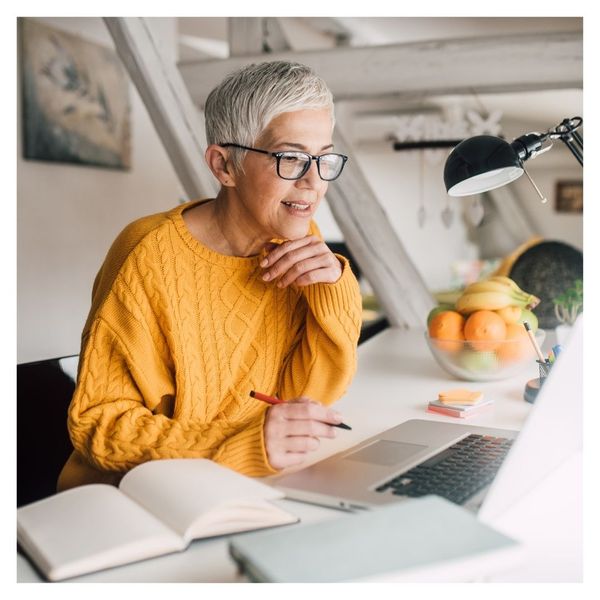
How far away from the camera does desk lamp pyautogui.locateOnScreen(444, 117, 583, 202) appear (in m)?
1.15

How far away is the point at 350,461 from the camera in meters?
0.99

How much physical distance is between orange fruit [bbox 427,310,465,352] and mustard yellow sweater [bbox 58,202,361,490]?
0.34m

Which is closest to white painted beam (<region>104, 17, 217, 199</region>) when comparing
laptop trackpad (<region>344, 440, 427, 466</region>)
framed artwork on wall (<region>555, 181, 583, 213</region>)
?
laptop trackpad (<region>344, 440, 427, 466</region>)

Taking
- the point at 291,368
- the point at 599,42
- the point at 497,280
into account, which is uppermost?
the point at 599,42

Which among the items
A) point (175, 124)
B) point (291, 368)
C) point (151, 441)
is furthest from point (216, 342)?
point (175, 124)

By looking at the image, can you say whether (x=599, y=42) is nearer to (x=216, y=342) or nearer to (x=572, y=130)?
(x=572, y=130)

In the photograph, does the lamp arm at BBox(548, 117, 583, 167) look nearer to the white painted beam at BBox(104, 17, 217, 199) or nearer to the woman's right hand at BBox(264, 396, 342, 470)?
the woman's right hand at BBox(264, 396, 342, 470)

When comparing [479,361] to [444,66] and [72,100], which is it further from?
[72,100]

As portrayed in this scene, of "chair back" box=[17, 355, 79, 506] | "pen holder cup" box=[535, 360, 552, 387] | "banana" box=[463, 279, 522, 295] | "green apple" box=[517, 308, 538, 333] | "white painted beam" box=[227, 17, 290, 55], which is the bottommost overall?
"chair back" box=[17, 355, 79, 506]

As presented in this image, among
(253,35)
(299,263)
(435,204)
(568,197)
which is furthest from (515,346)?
(435,204)

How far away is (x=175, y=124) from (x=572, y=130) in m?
1.31

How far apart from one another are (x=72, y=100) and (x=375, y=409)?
1916mm

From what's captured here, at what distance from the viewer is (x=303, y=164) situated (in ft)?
3.83

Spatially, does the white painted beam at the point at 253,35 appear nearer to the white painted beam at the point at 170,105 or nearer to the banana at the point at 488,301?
the white painted beam at the point at 170,105
